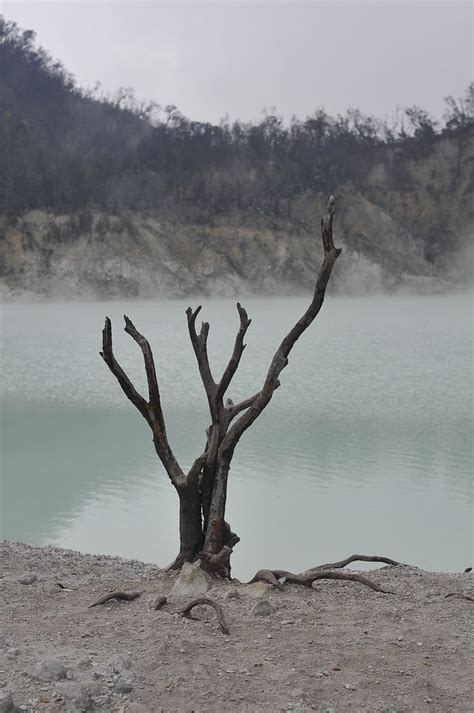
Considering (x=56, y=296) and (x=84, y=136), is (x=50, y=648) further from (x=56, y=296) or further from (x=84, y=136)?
(x=84, y=136)

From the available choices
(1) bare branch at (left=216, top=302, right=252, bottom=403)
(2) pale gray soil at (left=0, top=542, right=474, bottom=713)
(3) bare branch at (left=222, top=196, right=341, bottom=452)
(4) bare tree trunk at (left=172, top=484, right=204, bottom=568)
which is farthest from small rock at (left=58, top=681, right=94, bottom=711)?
(1) bare branch at (left=216, top=302, right=252, bottom=403)

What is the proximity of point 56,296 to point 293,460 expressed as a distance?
37.2m

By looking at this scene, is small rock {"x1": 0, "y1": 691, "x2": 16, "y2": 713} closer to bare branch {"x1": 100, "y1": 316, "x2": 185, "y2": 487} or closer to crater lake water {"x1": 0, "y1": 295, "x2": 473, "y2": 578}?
bare branch {"x1": 100, "y1": 316, "x2": 185, "y2": 487}

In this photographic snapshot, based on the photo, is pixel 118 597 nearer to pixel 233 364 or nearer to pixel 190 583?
pixel 190 583

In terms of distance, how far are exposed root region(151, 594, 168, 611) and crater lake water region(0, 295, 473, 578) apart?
7.74ft

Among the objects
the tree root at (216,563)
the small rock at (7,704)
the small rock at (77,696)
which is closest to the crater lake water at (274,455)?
the tree root at (216,563)

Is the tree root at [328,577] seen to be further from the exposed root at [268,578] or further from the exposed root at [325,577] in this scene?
the exposed root at [268,578]

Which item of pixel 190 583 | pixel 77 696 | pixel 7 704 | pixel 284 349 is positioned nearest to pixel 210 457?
pixel 284 349

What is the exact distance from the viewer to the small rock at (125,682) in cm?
297

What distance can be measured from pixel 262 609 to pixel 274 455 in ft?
20.5

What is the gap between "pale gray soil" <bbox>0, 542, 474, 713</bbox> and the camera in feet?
9.64

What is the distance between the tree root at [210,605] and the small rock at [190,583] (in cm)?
30

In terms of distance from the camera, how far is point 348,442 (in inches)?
419

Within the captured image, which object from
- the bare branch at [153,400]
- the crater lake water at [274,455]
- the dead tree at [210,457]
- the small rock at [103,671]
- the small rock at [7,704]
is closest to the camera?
the small rock at [7,704]
